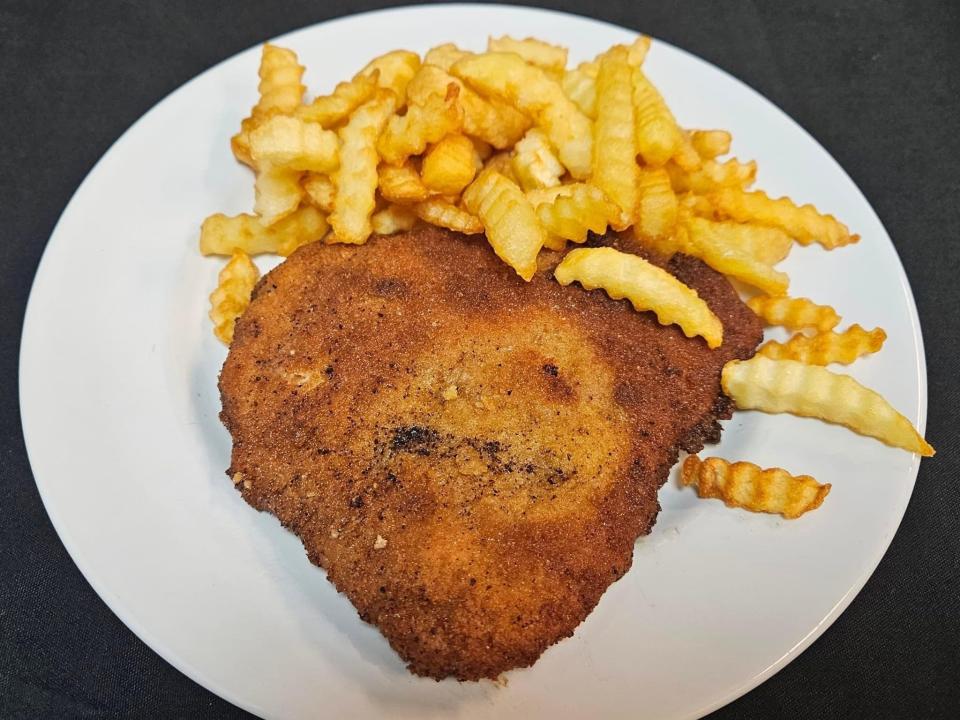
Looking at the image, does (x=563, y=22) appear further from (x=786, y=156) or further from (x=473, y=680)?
(x=473, y=680)

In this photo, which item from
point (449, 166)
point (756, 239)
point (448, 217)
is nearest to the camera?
point (449, 166)

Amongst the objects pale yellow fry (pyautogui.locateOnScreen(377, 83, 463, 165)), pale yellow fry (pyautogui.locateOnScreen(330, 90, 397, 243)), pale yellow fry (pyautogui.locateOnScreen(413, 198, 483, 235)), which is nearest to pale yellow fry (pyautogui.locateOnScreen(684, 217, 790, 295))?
pale yellow fry (pyautogui.locateOnScreen(413, 198, 483, 235))

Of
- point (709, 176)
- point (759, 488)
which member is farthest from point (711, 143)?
point (759, 488)

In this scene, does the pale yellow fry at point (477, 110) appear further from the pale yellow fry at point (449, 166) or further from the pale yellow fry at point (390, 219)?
the pale yellow fry at point (390, 219)

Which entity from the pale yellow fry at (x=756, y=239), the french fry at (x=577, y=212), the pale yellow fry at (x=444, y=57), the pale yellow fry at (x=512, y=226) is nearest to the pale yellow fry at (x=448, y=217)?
the pale yellow fry at (x=512, y=226)

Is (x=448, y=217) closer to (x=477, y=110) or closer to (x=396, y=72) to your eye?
(x=477, y=110)

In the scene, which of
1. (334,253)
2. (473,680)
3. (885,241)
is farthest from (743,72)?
(473,680)

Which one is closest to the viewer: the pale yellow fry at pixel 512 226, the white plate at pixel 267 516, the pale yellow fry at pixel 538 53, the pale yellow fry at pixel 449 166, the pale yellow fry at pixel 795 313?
the white plate at pixel 267 516
